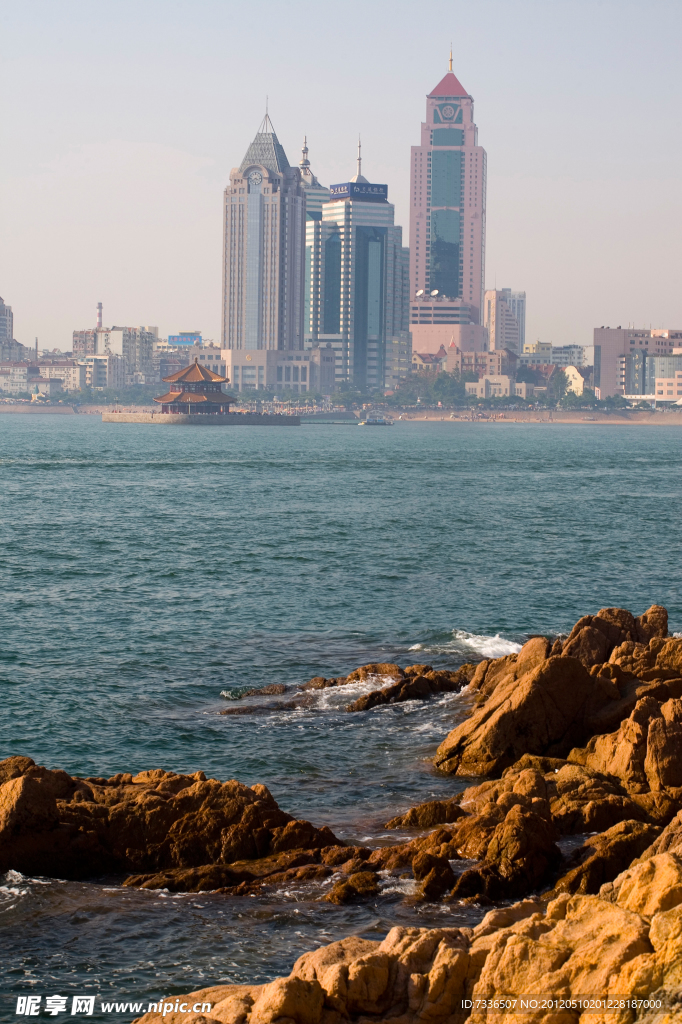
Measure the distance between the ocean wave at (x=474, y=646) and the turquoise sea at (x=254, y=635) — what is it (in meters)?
0.10

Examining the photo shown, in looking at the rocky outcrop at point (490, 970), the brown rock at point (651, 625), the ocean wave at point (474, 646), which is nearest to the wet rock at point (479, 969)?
the rocky outcrop at point (490, 970)

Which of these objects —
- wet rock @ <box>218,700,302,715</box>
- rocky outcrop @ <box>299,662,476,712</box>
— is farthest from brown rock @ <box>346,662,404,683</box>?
wet rock @ <box>218,700,302,715</box>

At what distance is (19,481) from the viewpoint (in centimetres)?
7419

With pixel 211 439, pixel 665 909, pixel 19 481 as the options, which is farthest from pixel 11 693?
pixel 211 439

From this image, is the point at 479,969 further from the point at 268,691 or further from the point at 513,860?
the point at 268,691

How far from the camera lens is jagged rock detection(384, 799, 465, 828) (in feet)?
46.8

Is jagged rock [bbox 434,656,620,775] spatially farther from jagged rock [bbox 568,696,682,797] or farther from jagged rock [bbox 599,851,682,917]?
jagged rock [bbox 599,851,682,917]

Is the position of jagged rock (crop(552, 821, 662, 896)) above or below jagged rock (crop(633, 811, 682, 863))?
below

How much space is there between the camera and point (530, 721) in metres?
17.0

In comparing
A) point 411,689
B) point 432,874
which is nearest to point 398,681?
point 411,689

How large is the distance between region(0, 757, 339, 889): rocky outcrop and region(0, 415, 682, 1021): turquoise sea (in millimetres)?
369

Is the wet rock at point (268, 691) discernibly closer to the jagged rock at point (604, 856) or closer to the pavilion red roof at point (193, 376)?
the jagged rock at point (604, 856)

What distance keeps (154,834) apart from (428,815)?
140 inches

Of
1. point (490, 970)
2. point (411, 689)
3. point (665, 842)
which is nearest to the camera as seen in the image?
point (490, 970)
